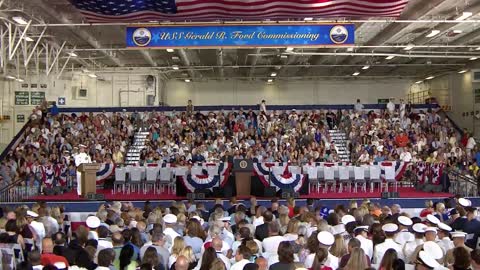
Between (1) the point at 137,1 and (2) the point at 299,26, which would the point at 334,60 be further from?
(1) the point at 137,1

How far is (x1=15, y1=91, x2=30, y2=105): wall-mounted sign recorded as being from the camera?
40.7 m

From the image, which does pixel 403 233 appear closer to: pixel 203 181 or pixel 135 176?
pixel 203 181

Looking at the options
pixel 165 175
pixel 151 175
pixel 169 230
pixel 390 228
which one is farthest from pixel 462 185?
pixel 169 230

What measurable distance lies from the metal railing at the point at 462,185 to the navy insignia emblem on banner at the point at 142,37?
13.1m

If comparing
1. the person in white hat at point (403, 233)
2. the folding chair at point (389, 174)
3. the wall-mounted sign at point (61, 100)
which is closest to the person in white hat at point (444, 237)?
the person in white hat at point (403, 233)

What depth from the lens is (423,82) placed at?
49.3 metres

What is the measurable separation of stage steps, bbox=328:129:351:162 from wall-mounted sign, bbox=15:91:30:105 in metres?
21.1

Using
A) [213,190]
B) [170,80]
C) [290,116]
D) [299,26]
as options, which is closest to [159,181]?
[213,190]

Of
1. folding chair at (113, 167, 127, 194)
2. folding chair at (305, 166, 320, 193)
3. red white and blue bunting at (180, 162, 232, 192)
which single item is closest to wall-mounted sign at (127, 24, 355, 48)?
red white and blue bunting at (180, 162, 232, 192)

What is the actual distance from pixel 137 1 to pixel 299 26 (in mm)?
5264

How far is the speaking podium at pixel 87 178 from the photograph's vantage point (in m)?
21.2

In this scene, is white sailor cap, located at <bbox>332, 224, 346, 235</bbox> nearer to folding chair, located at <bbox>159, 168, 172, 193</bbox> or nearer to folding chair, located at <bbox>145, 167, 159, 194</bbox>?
folding chair, located at <bbox>159, 168, 172, 193</bbox>

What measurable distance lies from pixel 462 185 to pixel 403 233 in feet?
53.4

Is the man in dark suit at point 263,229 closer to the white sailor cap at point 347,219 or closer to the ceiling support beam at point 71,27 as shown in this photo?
the white sailor cap at point 347,219
